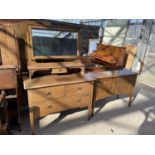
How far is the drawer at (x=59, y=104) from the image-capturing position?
1.77 m

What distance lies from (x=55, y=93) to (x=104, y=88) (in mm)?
843

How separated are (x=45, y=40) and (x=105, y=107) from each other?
65.9 inches

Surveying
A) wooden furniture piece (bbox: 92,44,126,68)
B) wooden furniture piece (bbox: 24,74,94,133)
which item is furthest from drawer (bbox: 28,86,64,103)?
wooden furniture piece (bbox: 92,44,126,68)

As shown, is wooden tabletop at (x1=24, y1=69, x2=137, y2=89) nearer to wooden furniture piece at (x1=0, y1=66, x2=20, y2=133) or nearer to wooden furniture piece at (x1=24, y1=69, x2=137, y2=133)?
wooden furniture piece at (x1=24, y1=69, x2=137, y2=133)

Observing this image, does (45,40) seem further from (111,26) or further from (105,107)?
(111,26)

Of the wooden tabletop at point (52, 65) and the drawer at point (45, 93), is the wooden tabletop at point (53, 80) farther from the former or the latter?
the wooden tabletop at point (52, 65)

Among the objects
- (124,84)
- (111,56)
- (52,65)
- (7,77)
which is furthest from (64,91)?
(111,56)

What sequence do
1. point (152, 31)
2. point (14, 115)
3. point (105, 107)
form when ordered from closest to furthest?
point (14, 115) < point (105, 107) < point (152, 31)

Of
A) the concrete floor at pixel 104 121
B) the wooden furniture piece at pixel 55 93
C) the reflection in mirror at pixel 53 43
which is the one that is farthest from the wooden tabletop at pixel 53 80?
the concrete floor at pixel 104 121

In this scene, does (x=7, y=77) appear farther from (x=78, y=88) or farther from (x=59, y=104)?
(x=78, y=88)

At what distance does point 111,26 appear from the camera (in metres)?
5.44

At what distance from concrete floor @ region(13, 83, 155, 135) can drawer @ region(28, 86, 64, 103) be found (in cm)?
57
